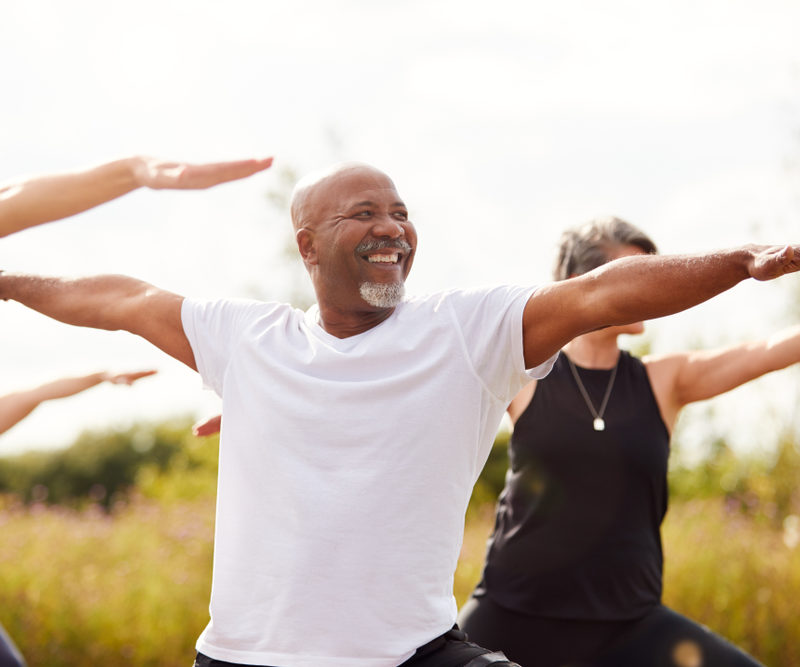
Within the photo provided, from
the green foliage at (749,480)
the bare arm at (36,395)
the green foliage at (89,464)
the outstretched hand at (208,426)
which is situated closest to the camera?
the outstretched hand at (208,426)

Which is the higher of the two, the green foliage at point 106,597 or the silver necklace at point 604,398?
the silver necklace at point 604,398

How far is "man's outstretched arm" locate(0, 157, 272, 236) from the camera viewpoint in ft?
10.6

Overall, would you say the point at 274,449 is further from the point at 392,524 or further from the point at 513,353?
the point at 513,353

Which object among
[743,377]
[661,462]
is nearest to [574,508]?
[661,462]

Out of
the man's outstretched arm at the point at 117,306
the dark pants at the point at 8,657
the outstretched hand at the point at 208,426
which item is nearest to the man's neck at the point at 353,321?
the man's outstretched arm at the point at 117,306

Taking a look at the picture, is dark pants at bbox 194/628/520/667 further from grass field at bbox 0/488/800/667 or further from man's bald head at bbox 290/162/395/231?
grass field at bbox 0/488/800/667

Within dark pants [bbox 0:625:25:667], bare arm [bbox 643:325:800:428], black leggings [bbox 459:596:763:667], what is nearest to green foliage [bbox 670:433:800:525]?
bare arm [bbox 643:325:800:428]

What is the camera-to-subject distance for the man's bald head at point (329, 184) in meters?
2.95

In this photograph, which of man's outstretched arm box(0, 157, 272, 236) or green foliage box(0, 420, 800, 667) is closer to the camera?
man's outstretched arm box(0, 157, 272, 236)

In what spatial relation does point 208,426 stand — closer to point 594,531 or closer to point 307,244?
point 307,244

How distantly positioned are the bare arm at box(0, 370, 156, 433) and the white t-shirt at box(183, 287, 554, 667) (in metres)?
1.44

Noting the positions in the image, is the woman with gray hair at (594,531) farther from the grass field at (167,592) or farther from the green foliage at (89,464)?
the green foliage at (89,464)

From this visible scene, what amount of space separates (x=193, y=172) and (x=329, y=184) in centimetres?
48

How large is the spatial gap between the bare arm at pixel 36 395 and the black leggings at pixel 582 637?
1.74 metres
